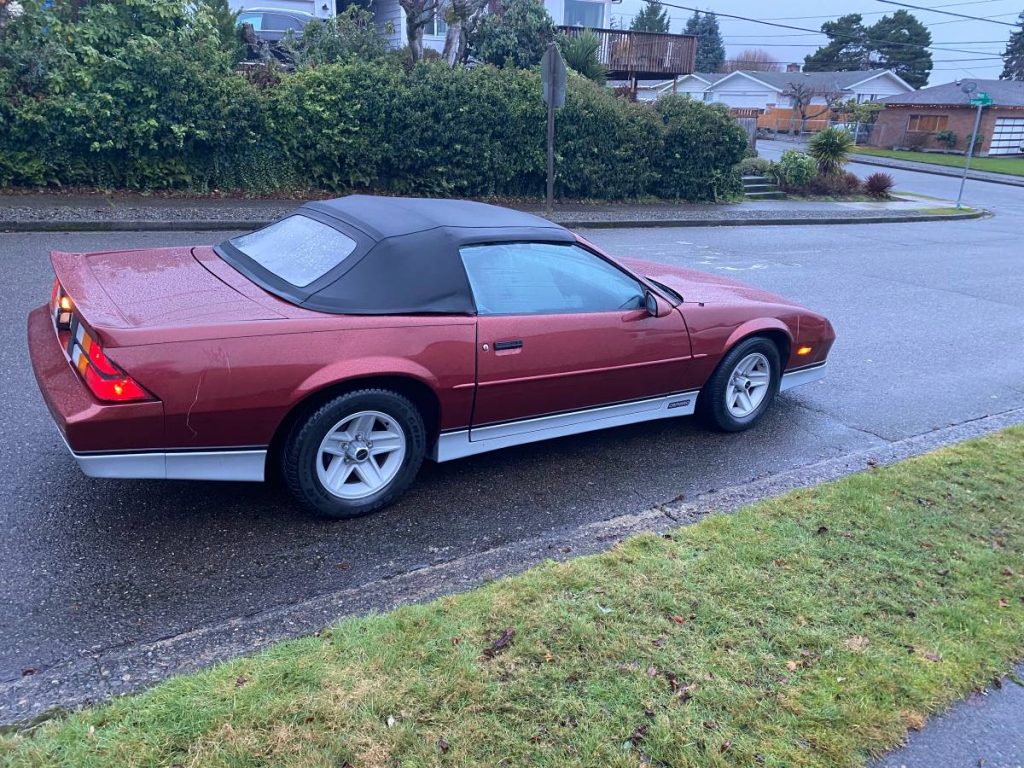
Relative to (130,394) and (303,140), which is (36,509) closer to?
(130,394)

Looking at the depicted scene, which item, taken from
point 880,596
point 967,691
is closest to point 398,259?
point 880,596

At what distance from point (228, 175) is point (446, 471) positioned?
11.4 meters

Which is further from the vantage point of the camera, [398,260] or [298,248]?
[298,248]

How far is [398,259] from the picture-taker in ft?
12.9

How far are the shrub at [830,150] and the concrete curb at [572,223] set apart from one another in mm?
3995

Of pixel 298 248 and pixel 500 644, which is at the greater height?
pixel 298 248

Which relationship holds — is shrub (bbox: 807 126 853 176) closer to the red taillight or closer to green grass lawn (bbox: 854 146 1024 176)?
green grass lawn (bbox: 854 146 1024 176)

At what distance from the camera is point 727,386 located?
16.9 ft

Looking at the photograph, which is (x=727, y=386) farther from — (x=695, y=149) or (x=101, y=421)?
(x=695, y=149)

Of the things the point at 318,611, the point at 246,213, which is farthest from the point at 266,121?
the point at 318,611

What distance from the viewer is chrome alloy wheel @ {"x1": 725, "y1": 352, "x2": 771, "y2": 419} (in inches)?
206

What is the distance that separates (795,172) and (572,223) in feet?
36.1

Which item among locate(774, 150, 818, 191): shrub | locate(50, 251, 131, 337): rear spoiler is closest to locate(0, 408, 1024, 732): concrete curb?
locate(50, 251, 131, 337): rear spoiler

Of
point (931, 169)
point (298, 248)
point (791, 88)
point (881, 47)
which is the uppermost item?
point (881, 47)
